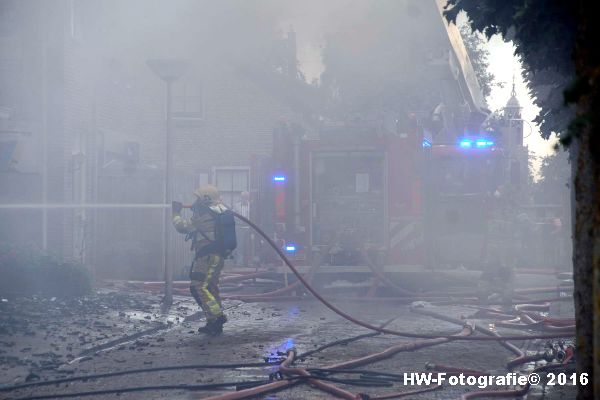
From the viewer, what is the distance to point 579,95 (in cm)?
269

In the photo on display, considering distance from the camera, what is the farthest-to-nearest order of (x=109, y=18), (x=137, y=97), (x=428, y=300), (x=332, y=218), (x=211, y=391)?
(x=137, y=97) → (x=109, y=18) → (x=332, y=218) → (x=428, y=300) → (x=211, y=391)

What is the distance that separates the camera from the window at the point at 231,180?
869 inches

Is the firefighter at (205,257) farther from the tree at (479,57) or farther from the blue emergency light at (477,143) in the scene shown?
the tree at (479,57)

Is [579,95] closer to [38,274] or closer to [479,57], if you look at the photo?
[38,274]

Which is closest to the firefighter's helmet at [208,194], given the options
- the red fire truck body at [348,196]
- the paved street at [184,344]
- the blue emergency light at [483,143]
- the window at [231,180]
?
the paved street at [184,344]

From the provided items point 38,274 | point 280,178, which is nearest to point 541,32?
point 38,274

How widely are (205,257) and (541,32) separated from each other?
5.55m

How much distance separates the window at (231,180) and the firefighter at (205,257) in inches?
485

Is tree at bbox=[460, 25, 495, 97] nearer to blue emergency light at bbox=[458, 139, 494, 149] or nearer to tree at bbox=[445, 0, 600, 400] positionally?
blue emergency light at bbox=[458, 139, 494, 149]

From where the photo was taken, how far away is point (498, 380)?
6.46 metres

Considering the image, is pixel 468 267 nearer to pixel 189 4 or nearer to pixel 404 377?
→ pixel 404 377

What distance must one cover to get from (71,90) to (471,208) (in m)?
7.34

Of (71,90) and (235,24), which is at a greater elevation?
(235,24)

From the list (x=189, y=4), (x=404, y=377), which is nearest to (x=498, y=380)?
(x=404, y=377)
